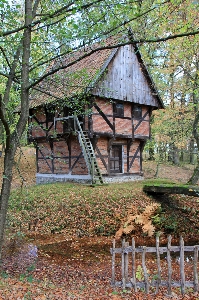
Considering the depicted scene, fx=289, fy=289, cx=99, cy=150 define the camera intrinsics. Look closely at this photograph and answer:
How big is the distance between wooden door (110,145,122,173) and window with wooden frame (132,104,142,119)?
2.35 m

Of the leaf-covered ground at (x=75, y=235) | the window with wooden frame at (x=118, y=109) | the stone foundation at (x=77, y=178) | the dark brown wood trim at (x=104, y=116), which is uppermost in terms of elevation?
the window with wooden frame at (x=118, y=109)

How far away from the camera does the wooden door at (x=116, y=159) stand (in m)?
19.0

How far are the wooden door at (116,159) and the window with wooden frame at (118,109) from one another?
2.19m

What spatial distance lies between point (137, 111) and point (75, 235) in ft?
34.1

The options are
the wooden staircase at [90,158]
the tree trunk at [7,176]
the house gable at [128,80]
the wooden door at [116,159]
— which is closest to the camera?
the tree trunk at [7,176]

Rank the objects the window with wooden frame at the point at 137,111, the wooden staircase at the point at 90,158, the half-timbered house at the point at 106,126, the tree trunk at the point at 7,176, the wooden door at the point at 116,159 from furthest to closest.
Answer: the window with wooden frame at the point at 137,111
the wooden door at the point at 116,159
the half-timbered house at the point at 106,126
the wooden staircase at the point at 90,158
the tree trunk at the point at 7,176

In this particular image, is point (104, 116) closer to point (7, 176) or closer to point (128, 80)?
point (128, 80)

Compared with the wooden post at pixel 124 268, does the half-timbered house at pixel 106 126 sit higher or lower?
higher

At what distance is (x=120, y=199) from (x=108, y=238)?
95.7 inches

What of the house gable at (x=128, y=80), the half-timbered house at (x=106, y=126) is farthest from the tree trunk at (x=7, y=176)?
the house gable at (x=128, y=80)

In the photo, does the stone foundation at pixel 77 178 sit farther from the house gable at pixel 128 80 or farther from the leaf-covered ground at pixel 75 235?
the house gable at pixel 128 80

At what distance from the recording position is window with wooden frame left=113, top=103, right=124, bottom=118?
1819cm

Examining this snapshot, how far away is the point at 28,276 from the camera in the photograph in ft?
25.5

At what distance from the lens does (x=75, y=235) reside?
12.4m
